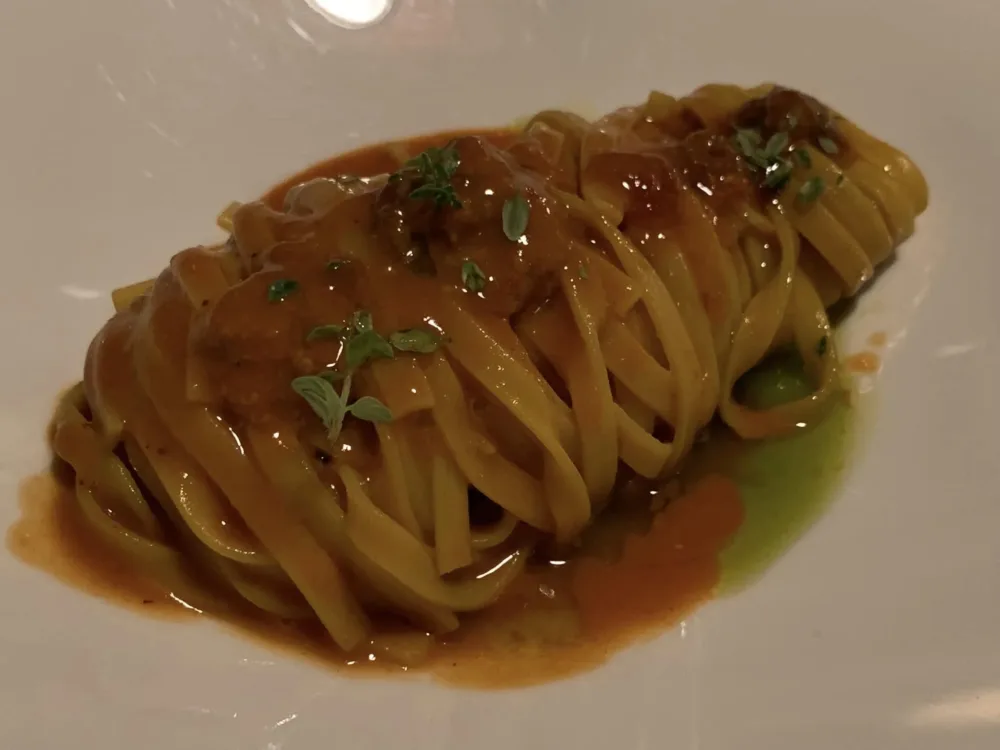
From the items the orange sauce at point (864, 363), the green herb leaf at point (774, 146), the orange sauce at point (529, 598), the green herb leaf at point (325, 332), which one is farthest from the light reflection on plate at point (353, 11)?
the orange sauce at point (864, 363)

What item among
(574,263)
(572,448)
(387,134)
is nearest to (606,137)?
(574,263)

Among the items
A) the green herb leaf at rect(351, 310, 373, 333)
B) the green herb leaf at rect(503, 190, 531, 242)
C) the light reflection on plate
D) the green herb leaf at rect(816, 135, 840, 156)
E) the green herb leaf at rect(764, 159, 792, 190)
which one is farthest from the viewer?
the light reflection on plate

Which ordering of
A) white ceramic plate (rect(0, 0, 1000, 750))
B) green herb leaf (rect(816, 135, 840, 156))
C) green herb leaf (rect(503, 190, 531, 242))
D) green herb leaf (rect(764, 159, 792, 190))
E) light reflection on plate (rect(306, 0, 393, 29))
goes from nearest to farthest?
1. white ceramic plate (rect(0, 0, 1000, 750))
2. green herb leaf (rect(503, 190, 531, 242))
3. green herb leaf (rect(764, 159, 792, 190))
4. green herb leaf (rect(816, 135, 840, 156))
5. light reflection on plate (rect(306, 0, 393, 29))

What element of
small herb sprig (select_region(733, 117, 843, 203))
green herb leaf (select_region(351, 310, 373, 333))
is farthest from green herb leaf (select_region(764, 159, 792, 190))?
green herb leaf (select_region(351, 310, 373, 333))

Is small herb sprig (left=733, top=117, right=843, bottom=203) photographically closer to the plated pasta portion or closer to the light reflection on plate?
the plated pasta portion

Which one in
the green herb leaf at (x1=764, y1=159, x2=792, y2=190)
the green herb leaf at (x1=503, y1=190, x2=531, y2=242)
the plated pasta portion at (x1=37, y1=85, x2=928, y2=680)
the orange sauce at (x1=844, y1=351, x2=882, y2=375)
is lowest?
the orange sauce at (x1=844, y1=351, x2=882, y2=375)

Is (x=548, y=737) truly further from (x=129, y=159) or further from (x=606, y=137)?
(x=129, y=159)
